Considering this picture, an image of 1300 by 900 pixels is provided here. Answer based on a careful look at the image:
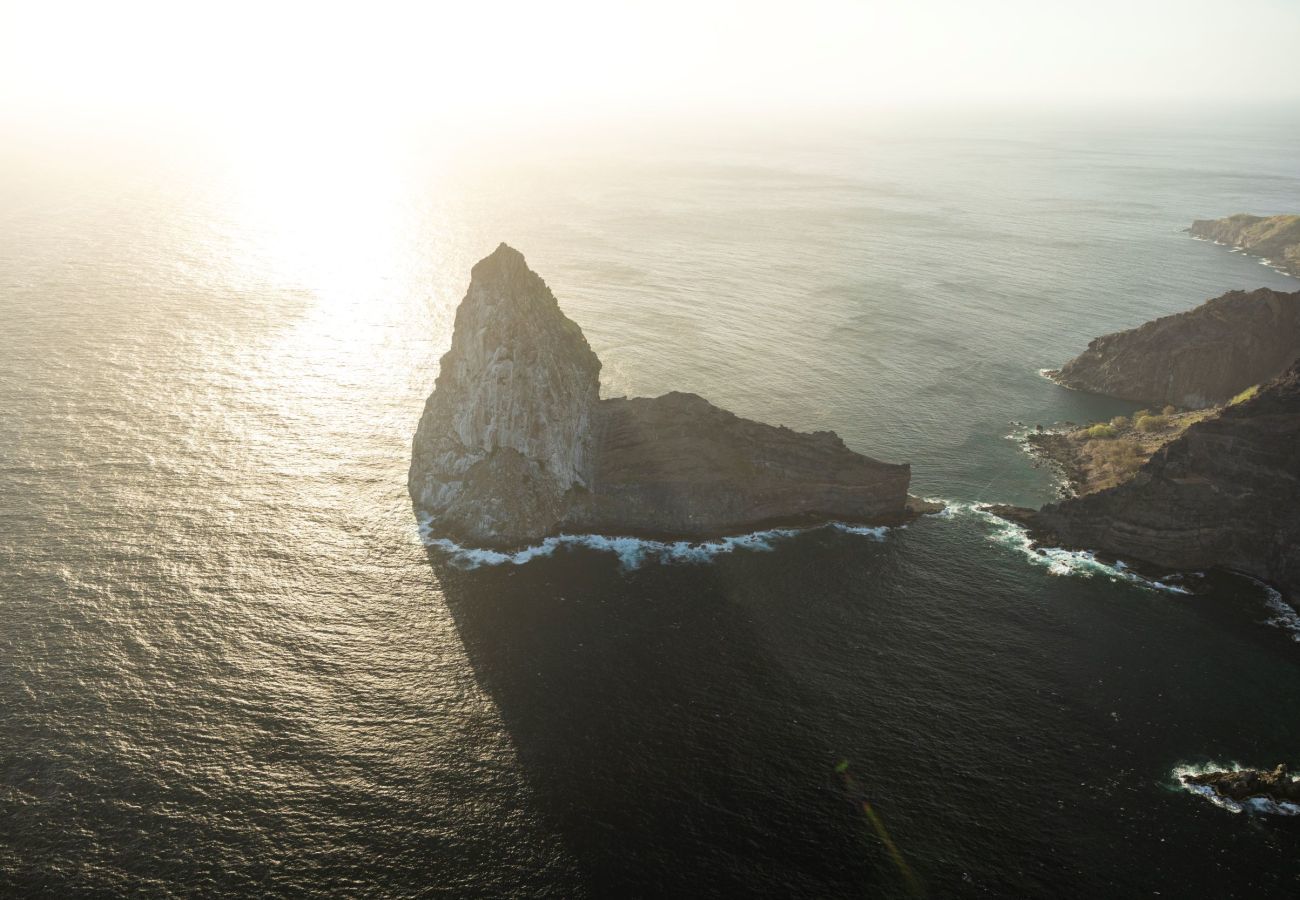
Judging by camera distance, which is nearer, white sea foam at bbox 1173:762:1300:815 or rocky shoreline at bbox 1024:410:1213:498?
white sea foam at bbox 1173:762:1300:815

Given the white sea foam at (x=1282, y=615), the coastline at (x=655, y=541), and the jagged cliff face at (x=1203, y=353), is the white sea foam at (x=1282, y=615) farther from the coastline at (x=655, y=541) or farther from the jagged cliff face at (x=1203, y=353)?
the jagged cliff face at (x=1203, y=353)

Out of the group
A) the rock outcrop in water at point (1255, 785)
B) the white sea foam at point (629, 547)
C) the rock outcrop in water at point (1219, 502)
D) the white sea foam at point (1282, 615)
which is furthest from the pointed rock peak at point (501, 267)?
the white sea foam at point (1282, 615)

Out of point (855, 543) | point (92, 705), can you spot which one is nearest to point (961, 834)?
point (855, 543)

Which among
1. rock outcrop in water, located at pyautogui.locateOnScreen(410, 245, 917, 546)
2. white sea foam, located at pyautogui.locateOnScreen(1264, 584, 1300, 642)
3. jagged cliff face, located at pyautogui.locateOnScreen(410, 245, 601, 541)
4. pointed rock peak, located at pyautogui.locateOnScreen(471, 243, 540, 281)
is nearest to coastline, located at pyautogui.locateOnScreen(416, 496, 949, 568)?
rock outcrop in water, located at pyautogui.locateOnScreen(410, 245, 917, 546)

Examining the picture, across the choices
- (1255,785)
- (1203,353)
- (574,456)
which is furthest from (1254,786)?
(1203,353)

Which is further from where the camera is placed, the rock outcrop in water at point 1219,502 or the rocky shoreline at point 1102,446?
the rocky shoreline at point 1102,446

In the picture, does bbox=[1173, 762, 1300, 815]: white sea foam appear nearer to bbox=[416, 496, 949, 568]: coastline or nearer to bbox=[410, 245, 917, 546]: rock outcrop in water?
bbox=[416, 496, 949, 568]: coastline
